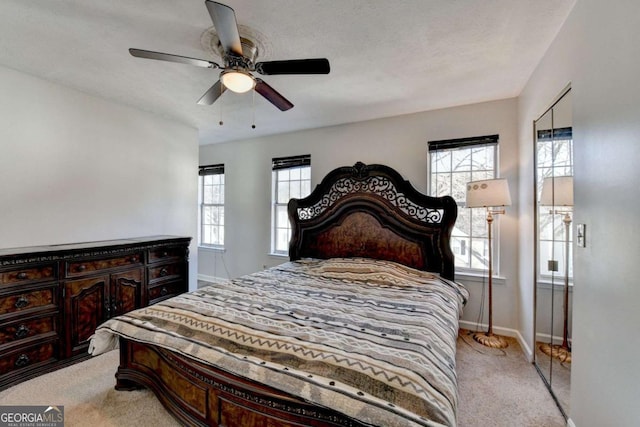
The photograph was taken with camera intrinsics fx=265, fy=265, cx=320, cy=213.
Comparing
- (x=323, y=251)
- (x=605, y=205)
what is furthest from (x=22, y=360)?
(x=605, y=205)

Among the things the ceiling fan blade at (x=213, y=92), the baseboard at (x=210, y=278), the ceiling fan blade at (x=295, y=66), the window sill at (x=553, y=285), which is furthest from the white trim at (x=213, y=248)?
the window sill at (x=553, y=285)

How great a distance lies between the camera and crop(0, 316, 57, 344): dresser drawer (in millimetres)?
2041

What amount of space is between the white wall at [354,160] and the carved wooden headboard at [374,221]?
0.38 meters

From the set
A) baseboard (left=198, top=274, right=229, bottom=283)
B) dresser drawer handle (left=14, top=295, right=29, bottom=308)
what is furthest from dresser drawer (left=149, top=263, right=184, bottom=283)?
baseboard (left=198, top=274, right=229, bottom=283)

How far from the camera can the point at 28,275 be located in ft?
7.06

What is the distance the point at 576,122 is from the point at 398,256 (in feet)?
6.27

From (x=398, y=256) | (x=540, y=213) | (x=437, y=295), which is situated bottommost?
(x=437, y=295)

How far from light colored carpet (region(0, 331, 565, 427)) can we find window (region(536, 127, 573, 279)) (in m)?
0.90

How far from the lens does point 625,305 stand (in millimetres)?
A: 1157

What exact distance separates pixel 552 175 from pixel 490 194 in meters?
0.59

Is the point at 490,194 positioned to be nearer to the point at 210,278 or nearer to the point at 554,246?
the point at 554,246

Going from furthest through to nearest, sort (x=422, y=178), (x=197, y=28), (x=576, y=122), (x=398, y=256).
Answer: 1. (x=422, y=178)
2. (x=398, y=256)
3. (x=197, y=28)
4. (x=576, y=122)

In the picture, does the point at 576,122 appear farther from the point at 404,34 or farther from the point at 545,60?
the point at 404,34

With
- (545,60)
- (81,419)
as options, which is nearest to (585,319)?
(545,60)
